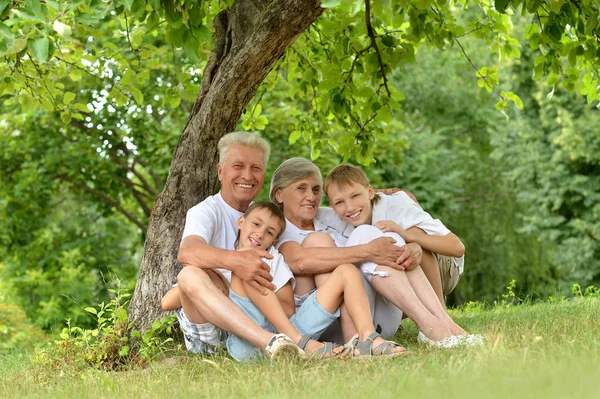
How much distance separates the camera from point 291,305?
4641 millimetres

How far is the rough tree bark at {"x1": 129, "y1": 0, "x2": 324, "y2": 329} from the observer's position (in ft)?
18.2

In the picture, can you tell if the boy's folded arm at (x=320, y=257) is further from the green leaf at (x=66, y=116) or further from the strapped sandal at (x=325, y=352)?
the green leaf at (x=66, y=116)

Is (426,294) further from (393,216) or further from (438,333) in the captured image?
(393,216)

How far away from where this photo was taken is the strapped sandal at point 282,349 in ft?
13.4

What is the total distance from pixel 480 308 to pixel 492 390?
→ 552 cm

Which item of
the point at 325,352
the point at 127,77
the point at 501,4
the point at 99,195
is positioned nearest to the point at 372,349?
the point at 325,352

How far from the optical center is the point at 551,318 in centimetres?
537

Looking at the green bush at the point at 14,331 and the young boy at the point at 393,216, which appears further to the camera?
the green bush at the point at 14,331

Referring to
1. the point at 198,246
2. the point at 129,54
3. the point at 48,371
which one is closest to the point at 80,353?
the point at 48,371

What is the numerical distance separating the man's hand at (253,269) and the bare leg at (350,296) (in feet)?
1.08

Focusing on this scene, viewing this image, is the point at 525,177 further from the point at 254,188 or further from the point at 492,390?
the point at 492,390

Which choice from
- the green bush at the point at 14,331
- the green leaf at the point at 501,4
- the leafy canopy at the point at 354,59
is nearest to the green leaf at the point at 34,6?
the leafy canopy at the point at 354,59

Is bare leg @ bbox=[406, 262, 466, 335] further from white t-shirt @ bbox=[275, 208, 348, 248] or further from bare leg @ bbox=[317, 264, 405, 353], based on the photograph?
white t-shirt @ bbox=[275, 208, 348, 248]

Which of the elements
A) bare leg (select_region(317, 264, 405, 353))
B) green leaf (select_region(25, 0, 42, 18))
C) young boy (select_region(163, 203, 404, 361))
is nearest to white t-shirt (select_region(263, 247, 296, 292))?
young boy (select_region(163, 203, 404, 361))
